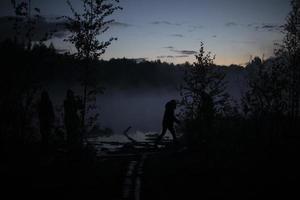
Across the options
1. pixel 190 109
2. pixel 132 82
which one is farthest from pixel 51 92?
pixel 190 109

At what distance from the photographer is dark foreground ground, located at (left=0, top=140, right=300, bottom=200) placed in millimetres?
9164

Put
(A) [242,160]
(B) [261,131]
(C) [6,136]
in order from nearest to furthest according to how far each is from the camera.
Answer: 1. (A) [242,160]
2. (C) [6,136]
3. (B) [261,131]

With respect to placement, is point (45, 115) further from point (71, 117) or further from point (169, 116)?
point (169, 116)

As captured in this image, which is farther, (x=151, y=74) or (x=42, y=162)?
(x=151, y=74)

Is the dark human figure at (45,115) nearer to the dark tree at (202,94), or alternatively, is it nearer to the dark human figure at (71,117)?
the dark human figure at (71,117)

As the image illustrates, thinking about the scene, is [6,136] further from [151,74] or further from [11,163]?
[151,74]

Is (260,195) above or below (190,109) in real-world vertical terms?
below

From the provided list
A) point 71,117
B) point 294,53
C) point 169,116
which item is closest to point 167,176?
point 71,117

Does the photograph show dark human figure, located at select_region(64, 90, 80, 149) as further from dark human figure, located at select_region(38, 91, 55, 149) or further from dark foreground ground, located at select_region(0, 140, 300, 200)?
dark foreground ground, located at select_region(0, 140, 300, 200)

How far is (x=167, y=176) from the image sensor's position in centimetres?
1153

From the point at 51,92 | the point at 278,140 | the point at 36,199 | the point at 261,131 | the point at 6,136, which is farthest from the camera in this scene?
the point at 51,92

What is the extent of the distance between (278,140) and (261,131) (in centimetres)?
195

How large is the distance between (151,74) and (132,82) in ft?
38.3

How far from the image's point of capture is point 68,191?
936 centimetres
